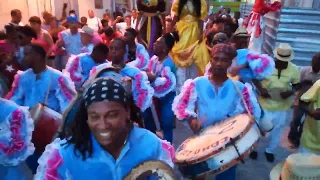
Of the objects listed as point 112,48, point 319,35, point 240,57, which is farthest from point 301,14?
point 112,48

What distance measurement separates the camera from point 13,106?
2959 mm

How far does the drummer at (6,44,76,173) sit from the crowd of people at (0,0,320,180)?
1 centimetres

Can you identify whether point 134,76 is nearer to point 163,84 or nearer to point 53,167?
point 163,84

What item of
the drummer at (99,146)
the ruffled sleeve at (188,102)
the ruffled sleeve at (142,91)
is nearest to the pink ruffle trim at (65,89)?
the ruffled sleeve at (142,91)

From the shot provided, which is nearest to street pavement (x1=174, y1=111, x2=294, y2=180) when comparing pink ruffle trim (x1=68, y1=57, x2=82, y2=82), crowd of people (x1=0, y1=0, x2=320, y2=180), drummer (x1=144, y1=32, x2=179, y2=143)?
crowd of people (x1=0, y1=0, x2=320, y2=180)

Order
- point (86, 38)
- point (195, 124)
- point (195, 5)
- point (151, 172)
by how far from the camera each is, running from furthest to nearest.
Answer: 1. point (195, 5)
2. point (86, 38)
3. point (195, 124)
4. point (151, 172)

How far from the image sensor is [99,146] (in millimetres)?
2021

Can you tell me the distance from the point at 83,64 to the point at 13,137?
7.15 ft

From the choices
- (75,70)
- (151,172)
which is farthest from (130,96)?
(75,70)

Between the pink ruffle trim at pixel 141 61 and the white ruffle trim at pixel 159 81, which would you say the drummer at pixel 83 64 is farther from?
the white ruffle trim at pixel 159 81

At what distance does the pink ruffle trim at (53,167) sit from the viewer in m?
2.00

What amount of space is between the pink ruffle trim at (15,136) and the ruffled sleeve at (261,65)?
270 cm

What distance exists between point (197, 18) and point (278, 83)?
9.80ft

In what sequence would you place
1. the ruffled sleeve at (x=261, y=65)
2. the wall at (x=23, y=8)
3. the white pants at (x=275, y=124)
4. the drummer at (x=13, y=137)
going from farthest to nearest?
1. the wall at (x=23, y=8)
2. the white pants at (x=275, y=124)
3. the ruffled sleeve at (x=261, y=65)
4. the drummer at (x=13, y=137)
